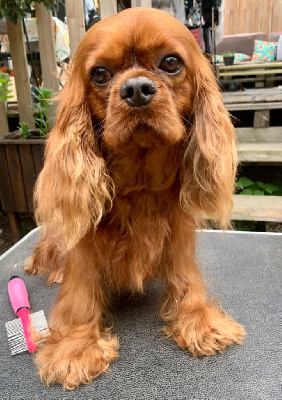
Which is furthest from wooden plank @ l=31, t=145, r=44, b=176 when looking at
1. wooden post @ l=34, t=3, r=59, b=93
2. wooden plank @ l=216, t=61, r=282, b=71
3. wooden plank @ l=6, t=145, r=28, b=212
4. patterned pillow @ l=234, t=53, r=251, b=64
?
patterned pillow @ l=234, t=53, r=251, b=64

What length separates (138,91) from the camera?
679 millimetres

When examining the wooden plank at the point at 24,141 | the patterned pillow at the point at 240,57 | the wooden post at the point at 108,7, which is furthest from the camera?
the patterned pillow at the point at 240,57

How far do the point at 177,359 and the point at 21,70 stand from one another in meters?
2.04

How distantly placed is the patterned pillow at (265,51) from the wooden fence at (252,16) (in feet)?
3.39

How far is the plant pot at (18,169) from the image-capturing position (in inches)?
81.4

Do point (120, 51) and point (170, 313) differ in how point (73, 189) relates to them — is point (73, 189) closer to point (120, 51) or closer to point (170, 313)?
point (120, 51)

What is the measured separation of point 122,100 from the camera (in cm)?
70

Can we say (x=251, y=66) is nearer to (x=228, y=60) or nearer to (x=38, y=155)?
(x=228, y=60)

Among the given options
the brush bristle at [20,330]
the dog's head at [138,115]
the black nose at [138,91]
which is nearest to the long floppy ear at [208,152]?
the dog's head at [138,115]

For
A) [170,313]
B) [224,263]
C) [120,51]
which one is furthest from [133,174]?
[224,263]

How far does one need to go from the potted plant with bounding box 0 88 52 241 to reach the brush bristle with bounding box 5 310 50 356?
1177 mm

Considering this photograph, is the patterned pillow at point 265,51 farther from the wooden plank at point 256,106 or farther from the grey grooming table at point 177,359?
the grey grooming table at point 177,359

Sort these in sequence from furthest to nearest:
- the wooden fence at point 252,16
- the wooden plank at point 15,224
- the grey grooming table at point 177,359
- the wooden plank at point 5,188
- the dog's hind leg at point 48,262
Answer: the wooden fence at point 252,16 → the wooden plank at point 15,224 → the wooden plank at point 5,188 → the dog's hind leg at point 48,262 → the grey grooming table at point 177,359

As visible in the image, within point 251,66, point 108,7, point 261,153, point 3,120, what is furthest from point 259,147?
point 251,66
